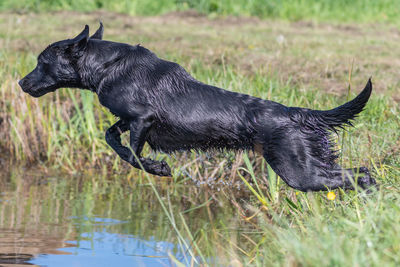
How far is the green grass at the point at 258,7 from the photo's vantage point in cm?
1266

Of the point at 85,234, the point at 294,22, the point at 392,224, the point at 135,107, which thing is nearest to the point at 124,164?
the point at 85,234

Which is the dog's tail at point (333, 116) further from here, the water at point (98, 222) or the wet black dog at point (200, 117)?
the water at point (98, 222)

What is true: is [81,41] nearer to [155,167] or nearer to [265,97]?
[155,167]

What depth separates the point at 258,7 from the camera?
1295 cm

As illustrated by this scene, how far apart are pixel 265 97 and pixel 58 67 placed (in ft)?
8.10

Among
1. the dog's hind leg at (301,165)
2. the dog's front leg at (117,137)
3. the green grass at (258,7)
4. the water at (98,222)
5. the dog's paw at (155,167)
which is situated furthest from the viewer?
the green grass at (258,7)

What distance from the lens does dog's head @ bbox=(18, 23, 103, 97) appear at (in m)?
4.56

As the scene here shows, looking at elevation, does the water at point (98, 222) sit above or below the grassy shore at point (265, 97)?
below

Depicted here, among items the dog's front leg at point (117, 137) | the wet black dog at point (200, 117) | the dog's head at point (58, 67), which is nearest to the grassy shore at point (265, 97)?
the wet black dog at point (200, 117)

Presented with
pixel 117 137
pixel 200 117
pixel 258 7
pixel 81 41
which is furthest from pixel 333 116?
pixel 258 7

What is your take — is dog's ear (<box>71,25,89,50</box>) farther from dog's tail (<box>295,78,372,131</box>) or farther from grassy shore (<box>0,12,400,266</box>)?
dog's tail (<box>295,78,372,131</box>)

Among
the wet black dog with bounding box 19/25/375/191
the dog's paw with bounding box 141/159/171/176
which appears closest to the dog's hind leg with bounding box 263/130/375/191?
the wet black dog with bounding box 19/25/375/191

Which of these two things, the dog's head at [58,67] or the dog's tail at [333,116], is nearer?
the dog's tail at [333,116]

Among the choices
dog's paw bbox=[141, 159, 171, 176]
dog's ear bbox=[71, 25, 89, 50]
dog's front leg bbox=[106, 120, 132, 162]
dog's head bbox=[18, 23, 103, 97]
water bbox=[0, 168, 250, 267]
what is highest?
dog's ear bbox=[71, 25, 89, 50]
